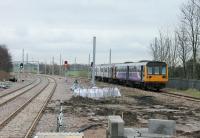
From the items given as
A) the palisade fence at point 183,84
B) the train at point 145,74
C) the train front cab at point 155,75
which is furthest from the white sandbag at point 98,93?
the palisade fence at point 183,84

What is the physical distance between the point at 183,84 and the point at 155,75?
15.1 ft

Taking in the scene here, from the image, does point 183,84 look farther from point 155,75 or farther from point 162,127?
point 162,127

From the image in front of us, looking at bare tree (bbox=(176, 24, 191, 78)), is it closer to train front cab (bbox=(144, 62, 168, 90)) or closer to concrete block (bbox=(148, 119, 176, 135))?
train front cab (bbox=(144, 62, 168, 90))

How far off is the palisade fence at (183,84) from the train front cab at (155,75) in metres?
2.57

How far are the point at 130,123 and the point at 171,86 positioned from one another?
122 ft

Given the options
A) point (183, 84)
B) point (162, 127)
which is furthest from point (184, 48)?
point (162, 127)

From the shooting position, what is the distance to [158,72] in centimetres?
4781

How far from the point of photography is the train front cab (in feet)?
154

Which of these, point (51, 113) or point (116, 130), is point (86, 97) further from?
point (116, 130)

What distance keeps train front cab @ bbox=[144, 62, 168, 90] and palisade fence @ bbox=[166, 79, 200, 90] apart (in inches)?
101

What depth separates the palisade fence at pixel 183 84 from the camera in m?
46.4

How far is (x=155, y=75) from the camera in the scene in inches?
1860

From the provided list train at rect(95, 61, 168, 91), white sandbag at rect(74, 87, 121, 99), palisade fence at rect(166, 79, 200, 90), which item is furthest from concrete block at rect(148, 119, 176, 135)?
train at rect(95, 61, 168, 91)

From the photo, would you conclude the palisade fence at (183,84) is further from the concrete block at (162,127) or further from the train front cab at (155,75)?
the concrete block at (162,127)
